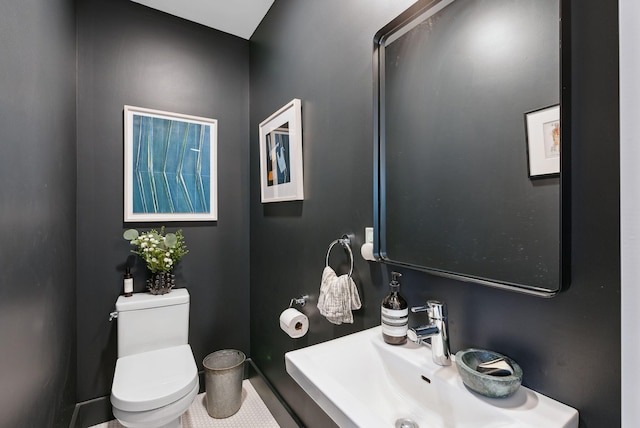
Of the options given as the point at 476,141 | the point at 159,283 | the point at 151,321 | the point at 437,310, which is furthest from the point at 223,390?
the point at 476,141

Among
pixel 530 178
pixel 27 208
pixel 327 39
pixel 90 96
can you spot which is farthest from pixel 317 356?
pixel 90 96

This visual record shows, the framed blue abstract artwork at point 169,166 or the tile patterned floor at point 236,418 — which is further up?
the framed blue abstract artwork at point 169,166

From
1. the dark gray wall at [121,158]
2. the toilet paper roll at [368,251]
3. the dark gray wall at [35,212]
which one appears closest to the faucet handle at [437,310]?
the toilet paper roll at [368,251]

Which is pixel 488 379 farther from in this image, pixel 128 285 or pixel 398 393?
pixel 128 285

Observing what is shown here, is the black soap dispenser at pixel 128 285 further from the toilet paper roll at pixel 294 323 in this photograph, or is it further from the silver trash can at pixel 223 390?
the toilet paper roll at pixel 294 323

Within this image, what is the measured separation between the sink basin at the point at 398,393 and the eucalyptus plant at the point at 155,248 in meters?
1.36

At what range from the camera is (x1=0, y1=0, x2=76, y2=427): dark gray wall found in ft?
2.83

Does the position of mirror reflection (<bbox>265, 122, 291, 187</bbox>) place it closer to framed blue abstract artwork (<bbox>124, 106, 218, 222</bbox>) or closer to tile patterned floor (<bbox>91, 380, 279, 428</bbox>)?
framed blue abstract artwork (<bbox>124, 106, 218, 222</bbox>)

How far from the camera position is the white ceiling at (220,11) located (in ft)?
6.24

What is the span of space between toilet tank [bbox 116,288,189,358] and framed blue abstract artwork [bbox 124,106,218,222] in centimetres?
53

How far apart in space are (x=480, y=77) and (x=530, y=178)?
0.32 meters

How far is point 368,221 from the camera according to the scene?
1.16 m

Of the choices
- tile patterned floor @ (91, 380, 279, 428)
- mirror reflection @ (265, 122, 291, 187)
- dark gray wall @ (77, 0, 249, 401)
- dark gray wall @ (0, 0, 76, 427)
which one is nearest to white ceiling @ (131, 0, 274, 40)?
dark gray wall @ (77, 0, 249, 401)

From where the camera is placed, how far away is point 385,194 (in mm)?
1085
